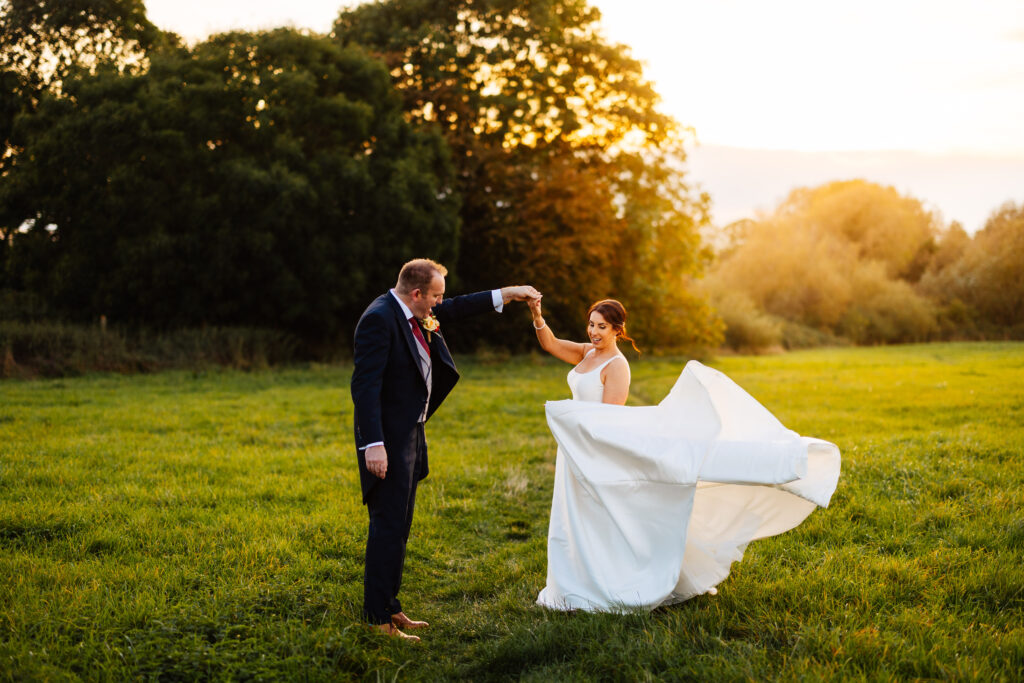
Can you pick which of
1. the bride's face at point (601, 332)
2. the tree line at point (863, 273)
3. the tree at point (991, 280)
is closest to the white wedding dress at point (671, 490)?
the bride's face at point (601, 332)

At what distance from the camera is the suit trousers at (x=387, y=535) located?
206 inches

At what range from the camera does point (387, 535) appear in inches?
206

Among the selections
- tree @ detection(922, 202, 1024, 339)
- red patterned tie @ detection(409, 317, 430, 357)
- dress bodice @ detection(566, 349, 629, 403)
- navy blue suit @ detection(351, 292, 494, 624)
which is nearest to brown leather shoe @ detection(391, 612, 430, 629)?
navy blue suit @ detection(351, 292, 494, 624)

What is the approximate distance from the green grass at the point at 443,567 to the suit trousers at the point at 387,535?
24 cm

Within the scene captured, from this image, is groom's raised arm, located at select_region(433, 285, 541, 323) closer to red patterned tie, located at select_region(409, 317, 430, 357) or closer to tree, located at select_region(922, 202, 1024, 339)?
red patterned tie, located at select_region(409, 317, 430, 357)

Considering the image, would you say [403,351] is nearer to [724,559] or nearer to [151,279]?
[724,559]

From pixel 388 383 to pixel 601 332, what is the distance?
166cm

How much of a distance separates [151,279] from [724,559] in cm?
1959

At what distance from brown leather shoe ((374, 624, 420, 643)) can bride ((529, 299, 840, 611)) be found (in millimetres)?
969

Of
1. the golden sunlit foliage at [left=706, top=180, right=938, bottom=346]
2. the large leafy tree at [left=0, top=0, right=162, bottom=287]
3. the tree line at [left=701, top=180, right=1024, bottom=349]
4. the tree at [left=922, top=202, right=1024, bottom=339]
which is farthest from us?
the golden sunlit foliage at [left=706, top=180, right=938, bottom=346]

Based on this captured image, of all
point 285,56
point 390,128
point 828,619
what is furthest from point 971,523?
point 285,56

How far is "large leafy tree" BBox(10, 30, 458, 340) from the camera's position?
2041 centimetres

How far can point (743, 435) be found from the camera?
17.3 ft

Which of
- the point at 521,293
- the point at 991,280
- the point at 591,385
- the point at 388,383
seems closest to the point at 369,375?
the point at 388,383
